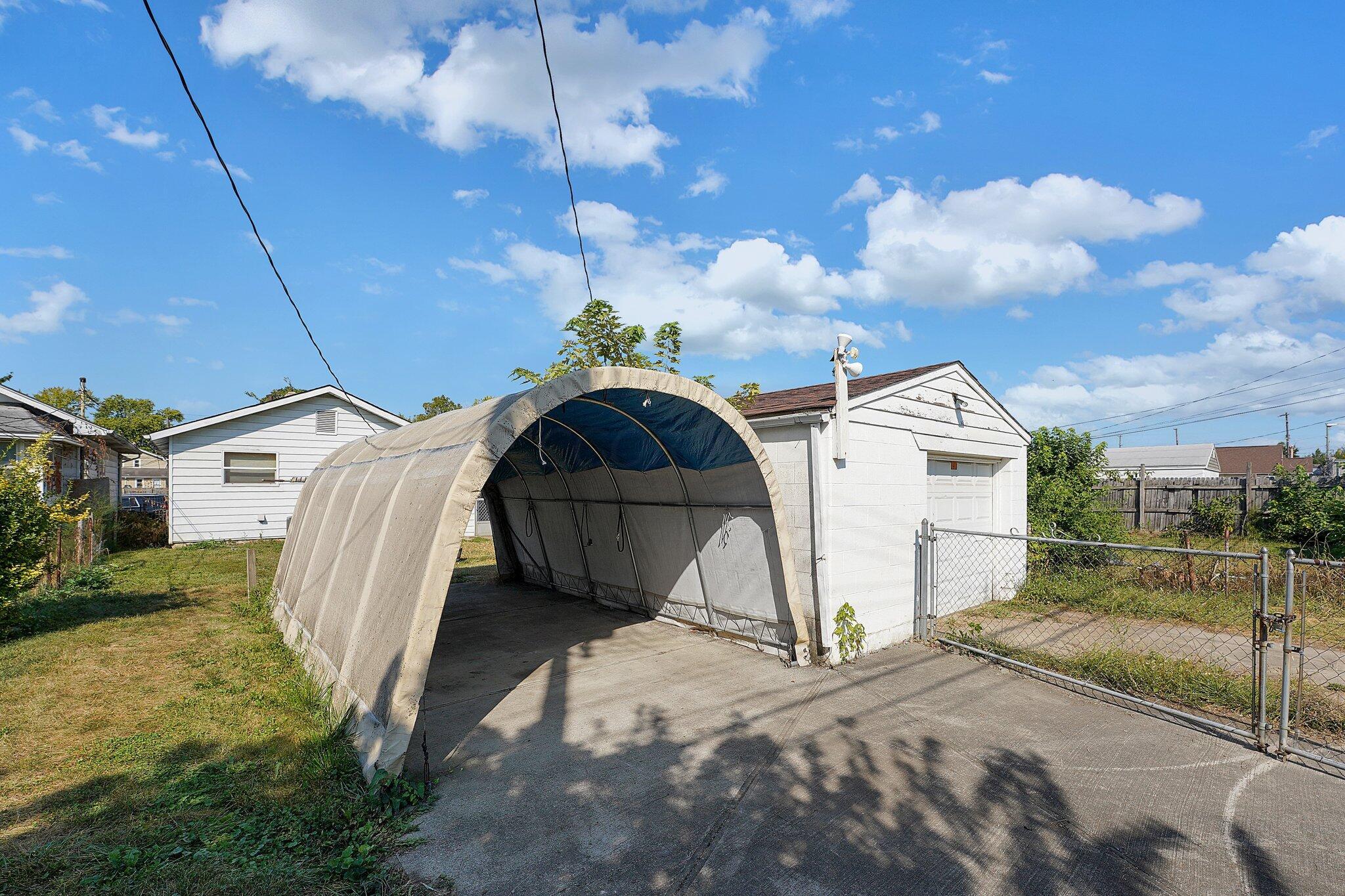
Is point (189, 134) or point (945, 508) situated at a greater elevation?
point (189, 134)

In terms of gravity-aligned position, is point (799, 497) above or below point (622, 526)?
above

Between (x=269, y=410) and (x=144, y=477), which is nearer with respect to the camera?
(x=269, y=410)

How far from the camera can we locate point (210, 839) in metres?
3.15

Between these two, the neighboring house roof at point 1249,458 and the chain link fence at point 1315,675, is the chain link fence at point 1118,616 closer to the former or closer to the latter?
the chain link fence at point 1315,675

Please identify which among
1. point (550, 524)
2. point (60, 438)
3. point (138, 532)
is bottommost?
point (138, 532)

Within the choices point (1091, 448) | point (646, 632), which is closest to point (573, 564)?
point (646, 632)

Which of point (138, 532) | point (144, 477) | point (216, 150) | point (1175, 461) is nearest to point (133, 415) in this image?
point (144, 477)

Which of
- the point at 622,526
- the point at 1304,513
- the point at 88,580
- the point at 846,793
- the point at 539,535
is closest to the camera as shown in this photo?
the point at 846,793

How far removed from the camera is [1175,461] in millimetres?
41312

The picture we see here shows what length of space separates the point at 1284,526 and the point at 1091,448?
3609 mm

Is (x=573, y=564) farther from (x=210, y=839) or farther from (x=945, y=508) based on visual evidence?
(x=210, y=839)

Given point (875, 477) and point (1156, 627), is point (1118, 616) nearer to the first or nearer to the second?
point (1156, 627)

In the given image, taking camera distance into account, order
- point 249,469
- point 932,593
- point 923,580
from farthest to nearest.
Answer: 1. point 249,469
2. point 932,593
3. point 923,580

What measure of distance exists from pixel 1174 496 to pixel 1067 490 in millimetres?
4837
